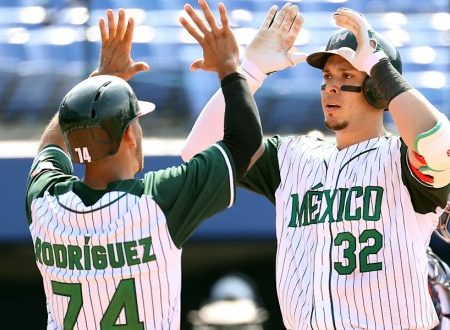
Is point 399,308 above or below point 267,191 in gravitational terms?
below

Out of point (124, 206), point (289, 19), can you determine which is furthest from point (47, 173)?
point (289, 19)

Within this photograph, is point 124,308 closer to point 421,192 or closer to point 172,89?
point 421,192

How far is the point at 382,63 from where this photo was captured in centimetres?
312

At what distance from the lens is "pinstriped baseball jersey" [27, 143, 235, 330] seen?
2.67 metres

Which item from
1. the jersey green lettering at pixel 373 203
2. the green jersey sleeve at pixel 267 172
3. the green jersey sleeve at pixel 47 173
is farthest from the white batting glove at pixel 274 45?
the green jersey sleeve at pixel 47 173

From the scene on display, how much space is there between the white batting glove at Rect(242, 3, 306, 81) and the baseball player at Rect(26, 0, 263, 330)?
0.55m

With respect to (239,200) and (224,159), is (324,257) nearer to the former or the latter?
(224,159)

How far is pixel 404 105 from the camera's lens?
3.05 metres

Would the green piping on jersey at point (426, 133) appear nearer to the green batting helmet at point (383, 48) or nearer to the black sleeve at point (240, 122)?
the green batting helmet at point (383, 48)

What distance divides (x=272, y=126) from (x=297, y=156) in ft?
8.83

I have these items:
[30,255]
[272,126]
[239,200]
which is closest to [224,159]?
[239,200]

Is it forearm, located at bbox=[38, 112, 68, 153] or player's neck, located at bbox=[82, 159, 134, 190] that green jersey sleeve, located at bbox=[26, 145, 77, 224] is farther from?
player's neck, located at bbox=[82, 159, 134, 190]

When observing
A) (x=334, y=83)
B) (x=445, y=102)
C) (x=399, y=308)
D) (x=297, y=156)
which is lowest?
(x=399, y=308)

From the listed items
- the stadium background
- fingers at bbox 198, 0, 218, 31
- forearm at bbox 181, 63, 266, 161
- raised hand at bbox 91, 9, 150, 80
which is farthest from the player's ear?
the stadium background
